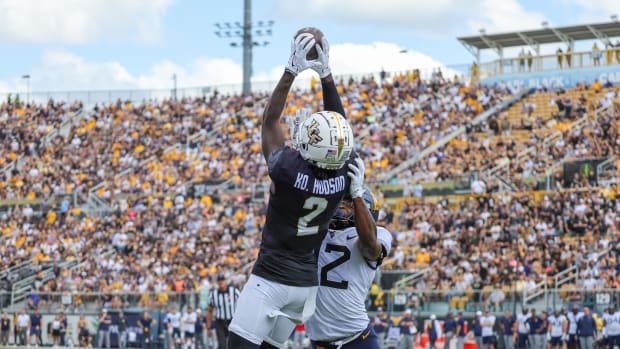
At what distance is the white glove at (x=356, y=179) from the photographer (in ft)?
19.6

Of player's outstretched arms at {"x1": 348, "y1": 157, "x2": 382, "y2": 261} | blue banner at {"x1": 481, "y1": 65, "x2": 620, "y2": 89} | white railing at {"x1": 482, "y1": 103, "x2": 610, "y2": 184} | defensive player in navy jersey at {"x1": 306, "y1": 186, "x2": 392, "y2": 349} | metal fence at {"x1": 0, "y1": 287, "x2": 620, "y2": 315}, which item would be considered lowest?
metal fence at {"x1": 0, "y1": 287, "x2": 620, "y2": 315}

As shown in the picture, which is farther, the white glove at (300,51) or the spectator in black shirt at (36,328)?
the spectator in black shirt at (36,328)

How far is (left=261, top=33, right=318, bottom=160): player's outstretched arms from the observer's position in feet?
19.9

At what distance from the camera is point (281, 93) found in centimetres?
619

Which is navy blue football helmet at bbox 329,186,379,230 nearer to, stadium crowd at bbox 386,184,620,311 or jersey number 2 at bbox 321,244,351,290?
jersey number 2 at bbox 321,244,351,290

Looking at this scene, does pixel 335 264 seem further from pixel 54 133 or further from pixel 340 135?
pixel 54 133

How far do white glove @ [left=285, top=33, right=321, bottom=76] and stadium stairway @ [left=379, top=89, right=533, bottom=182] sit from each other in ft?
86.1

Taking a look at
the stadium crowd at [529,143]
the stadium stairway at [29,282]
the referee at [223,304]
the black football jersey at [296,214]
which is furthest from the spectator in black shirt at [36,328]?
the black football jersey at [296,214]

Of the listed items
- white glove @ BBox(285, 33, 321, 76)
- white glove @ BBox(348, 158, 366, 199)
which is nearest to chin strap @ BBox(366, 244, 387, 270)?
white glove @ BBox(348, 158, 366, 199)

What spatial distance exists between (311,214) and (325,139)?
49 centimetres

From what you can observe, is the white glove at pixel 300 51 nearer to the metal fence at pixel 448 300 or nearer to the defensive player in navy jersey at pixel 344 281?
the defensive player in navy jersey at pixel 344 281

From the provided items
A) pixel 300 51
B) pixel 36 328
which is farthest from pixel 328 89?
pixel 36 328

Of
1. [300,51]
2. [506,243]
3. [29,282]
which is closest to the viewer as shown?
[300,51]

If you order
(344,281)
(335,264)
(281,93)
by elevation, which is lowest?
(344,281)
